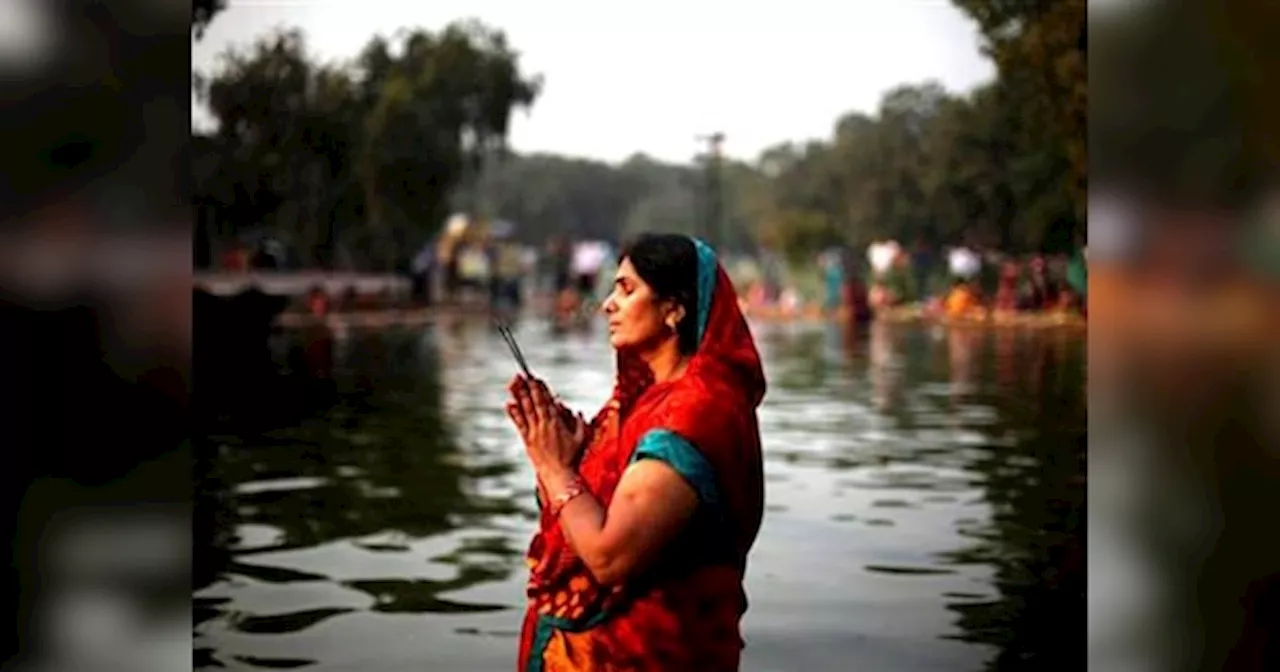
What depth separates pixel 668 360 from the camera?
2.70 meters

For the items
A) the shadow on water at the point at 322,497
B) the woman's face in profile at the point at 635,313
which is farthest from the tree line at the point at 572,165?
the woman's face in profile at the point at 635,313

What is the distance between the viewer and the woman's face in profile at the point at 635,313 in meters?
2.68

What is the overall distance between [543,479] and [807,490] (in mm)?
5238

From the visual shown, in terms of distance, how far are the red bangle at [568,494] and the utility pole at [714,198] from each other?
408cm

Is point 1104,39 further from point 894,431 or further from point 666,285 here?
→ point 894,431

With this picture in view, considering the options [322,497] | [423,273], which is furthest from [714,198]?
[423,273]

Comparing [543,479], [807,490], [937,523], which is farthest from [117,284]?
[807,490]

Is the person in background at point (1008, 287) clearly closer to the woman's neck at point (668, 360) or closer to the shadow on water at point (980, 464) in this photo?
the shadow on water at point (980, 464)

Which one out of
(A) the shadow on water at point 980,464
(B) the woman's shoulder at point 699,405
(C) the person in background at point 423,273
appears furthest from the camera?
(C) the person in background at point 423,273

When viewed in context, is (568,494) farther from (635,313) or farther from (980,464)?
(980,464)

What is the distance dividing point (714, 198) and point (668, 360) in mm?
7662

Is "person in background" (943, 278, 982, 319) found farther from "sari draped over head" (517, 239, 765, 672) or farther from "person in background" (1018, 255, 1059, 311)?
"sari draped over head" (517, 239, 765, 672)

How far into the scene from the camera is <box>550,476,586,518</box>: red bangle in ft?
8.69

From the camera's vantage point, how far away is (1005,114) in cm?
1711
